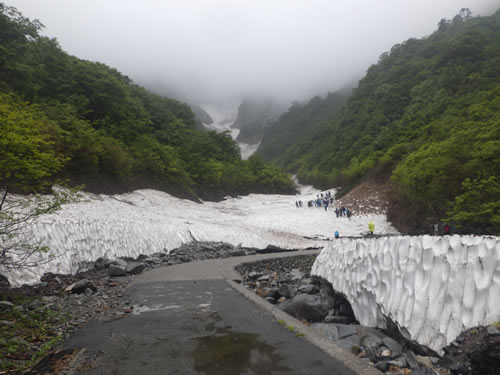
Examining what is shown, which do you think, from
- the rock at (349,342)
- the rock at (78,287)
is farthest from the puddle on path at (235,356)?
the rock at (78,287)

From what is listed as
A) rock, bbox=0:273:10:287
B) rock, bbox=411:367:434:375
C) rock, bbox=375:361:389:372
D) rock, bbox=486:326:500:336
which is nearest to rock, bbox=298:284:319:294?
rock, bbox=375:361:389:372

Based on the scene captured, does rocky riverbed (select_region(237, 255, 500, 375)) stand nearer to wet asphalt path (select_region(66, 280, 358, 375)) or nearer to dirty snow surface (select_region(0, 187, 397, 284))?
wet asphalt path (select_region(66, 280, 358, 375))

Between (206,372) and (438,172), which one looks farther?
(438,172)

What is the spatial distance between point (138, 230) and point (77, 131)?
11964mm

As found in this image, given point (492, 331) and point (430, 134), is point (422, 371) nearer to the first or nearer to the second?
point (492, 331)

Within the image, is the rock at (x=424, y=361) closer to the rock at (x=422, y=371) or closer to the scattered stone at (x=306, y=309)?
the rock at (x=422, y=371)

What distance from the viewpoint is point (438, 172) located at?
2077 centimetres

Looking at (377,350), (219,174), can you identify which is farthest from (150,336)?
(219,174)

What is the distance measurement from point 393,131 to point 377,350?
62.3 metres

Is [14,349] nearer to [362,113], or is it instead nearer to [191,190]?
[191,190]

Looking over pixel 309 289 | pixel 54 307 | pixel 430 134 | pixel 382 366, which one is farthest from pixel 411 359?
pixel 430 134

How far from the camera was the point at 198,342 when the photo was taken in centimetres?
538

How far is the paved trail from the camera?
441 centimetres

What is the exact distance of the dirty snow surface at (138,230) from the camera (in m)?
12.0
